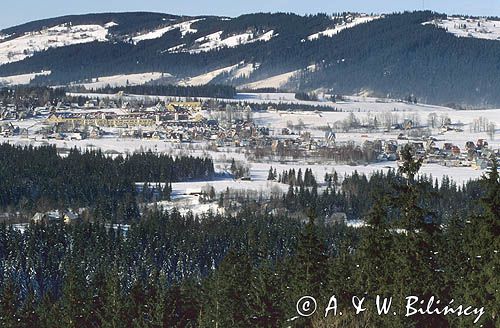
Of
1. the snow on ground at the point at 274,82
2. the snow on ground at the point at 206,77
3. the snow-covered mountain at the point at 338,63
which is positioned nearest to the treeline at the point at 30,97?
the snow-covered mountain at the point at 338,63

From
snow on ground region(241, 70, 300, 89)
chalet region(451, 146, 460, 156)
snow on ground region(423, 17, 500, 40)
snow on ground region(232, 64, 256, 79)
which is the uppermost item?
snow on ground region(423, 17, 500, 40)

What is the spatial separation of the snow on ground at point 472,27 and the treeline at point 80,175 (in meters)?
131

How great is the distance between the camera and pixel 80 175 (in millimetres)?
50750

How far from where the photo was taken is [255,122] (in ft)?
313

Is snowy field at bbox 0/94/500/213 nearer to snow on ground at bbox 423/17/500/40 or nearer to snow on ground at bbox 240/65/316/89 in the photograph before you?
snow on ground at bbox 240/65/316/89

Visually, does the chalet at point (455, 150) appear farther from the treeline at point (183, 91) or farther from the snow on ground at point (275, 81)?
the snow on ground at point (275, 81)

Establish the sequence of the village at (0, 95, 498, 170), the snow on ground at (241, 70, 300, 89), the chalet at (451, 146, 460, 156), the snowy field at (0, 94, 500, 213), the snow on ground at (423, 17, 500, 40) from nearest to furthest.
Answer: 1. the snowy field at (0, 94, 500, 213)
2. the village at (0, 95, 498, 170)
3. the chalet at (451, 146, 460, 156)
4. the snow on ground at (241, 70, 300, 89)
5. the snow on ground at (423, 17, 500, 40)

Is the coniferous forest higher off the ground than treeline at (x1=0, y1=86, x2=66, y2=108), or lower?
lower

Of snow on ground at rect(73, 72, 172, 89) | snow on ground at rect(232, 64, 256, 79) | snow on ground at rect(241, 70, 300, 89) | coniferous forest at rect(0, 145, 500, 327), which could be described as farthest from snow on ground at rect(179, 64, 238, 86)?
coniferous forest at rect(0, 145, 500, 327)

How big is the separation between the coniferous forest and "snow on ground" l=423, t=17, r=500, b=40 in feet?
492

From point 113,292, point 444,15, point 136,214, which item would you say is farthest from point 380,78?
point 113,292

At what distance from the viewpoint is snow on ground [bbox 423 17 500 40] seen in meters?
179

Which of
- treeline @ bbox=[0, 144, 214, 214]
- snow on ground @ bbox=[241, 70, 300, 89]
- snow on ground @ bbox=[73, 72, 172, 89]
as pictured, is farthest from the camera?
snow on ground @ bbox=[241, 70, 300, 89]

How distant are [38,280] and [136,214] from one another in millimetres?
12786
